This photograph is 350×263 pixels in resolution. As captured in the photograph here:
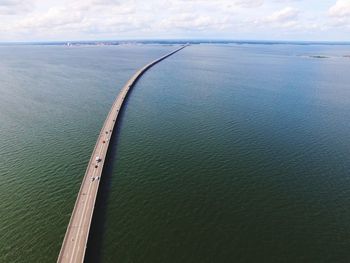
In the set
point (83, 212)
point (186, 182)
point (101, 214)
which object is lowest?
point (186, 182)

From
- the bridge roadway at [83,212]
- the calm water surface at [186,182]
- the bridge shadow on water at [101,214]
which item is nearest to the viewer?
the bridge roadway at [83,212]

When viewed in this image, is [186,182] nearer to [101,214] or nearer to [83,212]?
[101,214]

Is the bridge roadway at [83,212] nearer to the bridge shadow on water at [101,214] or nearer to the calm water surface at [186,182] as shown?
the bridge shadow on water at [101,214]

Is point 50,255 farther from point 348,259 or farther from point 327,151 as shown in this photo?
point 327,151

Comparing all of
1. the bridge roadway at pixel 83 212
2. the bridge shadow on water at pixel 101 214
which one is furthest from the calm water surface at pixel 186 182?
the bridge roadway at pixel 83 212

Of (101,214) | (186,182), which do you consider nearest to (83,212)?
(101,214)

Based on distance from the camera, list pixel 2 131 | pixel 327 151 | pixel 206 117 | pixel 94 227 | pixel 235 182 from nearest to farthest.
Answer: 1. pixel 94 227
2. pixel 235 182
3. pixel 327 151
4. pixel 2 131
5. pixel 206 117

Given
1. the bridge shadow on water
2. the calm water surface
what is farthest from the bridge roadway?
the calm water surface

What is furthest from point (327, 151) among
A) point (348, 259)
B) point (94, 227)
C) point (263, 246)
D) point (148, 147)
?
point (94, 227)
